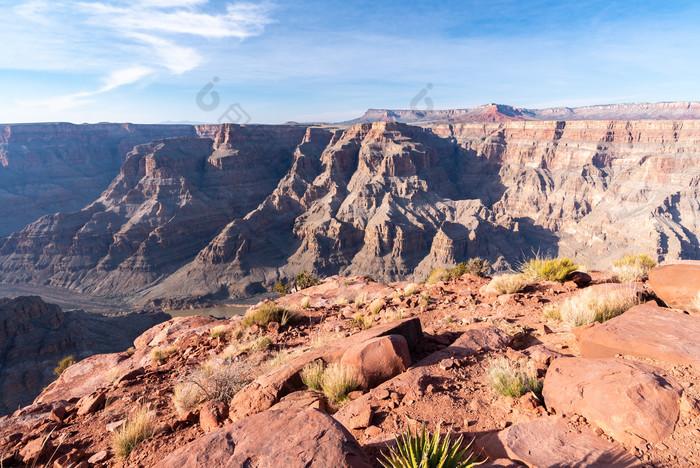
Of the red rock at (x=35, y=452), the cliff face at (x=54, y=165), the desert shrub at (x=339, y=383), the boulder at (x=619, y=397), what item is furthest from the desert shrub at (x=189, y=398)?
the cliff face at (x=54, y=165)

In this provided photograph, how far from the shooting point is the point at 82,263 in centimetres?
8381

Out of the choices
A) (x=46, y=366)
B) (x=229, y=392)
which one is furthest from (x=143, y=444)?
(x=46, y=366)

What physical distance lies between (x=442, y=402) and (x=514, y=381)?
1.15m

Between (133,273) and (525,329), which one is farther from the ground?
(525,329)

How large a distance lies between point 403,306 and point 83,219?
112m

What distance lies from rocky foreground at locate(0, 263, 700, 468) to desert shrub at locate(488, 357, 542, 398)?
0.30 ft

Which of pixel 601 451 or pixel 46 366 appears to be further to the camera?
pixel 46 366

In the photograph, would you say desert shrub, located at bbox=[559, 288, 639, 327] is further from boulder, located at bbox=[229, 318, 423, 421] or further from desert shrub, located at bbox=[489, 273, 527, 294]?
boulder, located at bbox=[229, 318, 423, 421]

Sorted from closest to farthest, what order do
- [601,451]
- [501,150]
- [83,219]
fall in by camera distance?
[601,451], [83,219], [501,150]

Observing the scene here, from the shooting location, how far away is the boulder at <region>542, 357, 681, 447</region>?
378 cm

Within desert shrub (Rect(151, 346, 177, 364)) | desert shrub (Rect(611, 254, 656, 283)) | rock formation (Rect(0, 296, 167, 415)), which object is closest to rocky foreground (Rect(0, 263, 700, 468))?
desert shrub (Rect(151, 346, 177, 364))

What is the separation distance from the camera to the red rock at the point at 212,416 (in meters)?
5.23

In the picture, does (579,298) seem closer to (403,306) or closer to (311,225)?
(403,306)

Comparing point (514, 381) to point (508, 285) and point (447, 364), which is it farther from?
point (508, 285)
